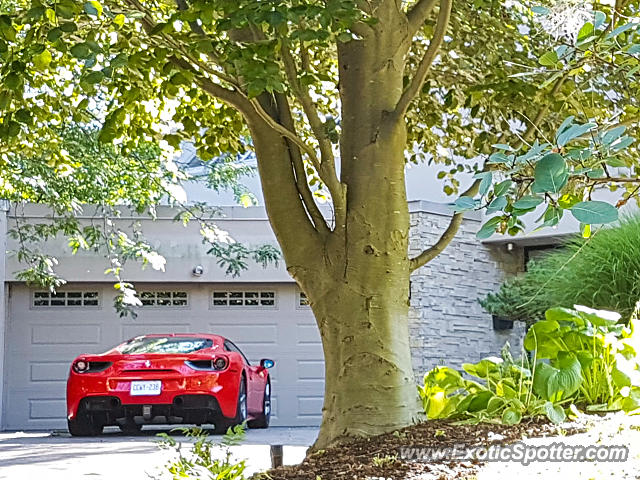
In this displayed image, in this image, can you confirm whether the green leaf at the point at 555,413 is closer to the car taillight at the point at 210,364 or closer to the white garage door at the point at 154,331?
the car taillight at the point at 210,364

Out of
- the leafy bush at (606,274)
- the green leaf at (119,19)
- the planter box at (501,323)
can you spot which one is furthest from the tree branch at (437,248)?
the planter box at (501,323)

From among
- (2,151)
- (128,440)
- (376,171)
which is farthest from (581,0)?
(128,440)

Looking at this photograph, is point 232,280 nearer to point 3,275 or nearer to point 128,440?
point 3,275

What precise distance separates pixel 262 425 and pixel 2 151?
6784mm

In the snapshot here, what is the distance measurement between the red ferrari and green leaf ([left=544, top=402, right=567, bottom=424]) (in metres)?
6.80

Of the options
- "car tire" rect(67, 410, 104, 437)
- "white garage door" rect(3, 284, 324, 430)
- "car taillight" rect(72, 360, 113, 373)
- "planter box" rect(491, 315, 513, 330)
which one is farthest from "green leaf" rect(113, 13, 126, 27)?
"white garage door" rect(3, 284, 324, 430)

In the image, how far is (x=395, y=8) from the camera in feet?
17.2

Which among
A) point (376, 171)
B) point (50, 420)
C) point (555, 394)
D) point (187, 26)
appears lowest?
point (50, 420)

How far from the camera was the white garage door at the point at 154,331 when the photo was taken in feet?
49.3

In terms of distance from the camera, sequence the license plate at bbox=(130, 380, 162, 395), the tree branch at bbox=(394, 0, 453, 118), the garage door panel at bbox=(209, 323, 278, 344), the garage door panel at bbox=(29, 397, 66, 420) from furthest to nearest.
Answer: the garage door panel at bbox=(209, 323, 278, 344)
the garage door panel at bbox=(29, 397, 66, 420)
the license plate at bbox=(130, 380, 162, 395)
the tree branch at bbox=(394, 0, 453, 118)

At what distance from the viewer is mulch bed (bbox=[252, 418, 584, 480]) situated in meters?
3.91

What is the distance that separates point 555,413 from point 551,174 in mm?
2827

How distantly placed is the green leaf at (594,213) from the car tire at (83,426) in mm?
9992

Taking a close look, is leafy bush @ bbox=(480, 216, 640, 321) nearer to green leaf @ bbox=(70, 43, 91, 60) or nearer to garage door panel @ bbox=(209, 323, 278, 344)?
green leaf @ bbox=(70, 43, 91, 60)
